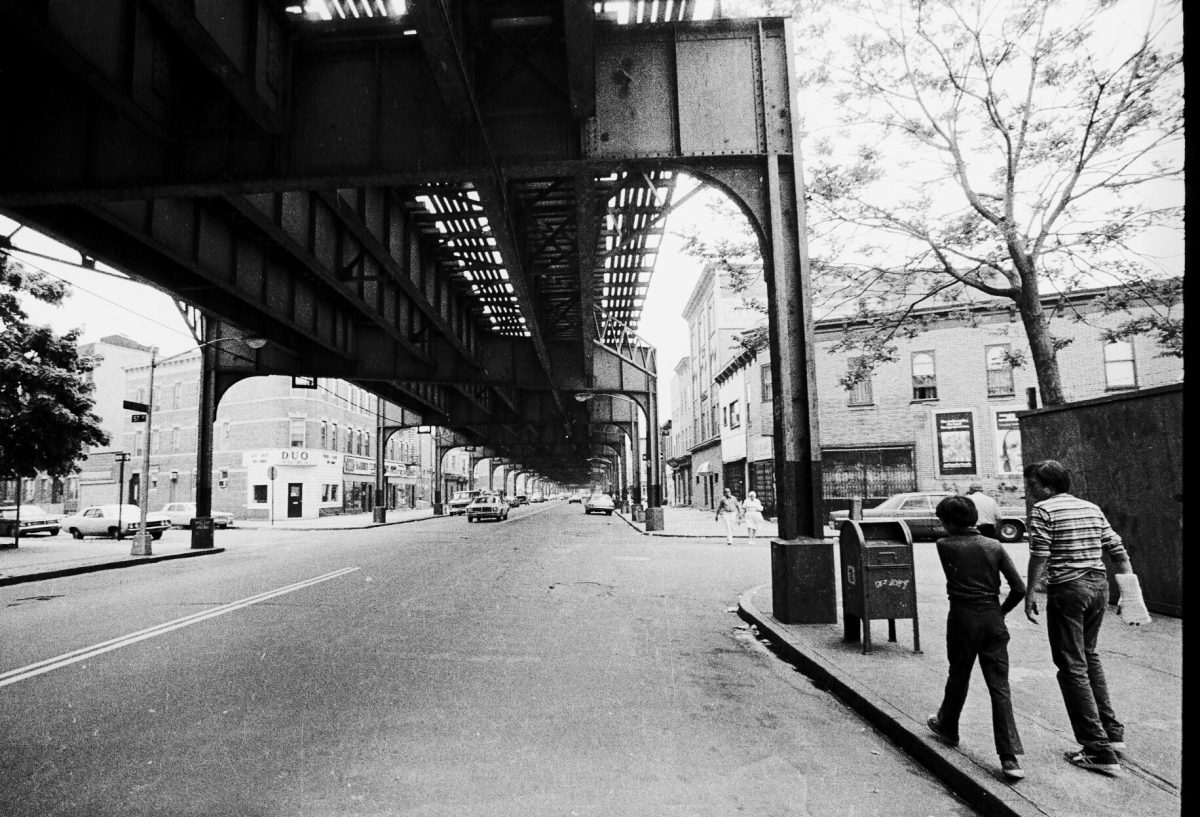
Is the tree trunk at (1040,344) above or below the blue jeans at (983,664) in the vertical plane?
above

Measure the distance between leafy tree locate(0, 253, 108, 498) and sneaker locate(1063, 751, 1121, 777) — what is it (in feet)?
77.2

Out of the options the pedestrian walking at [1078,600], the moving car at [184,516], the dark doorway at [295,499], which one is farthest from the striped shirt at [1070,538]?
the dark doorway at [295,499]

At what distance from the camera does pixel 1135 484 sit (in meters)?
9.00

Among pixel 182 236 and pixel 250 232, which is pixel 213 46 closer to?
pixel 182 236

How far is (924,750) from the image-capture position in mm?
4480

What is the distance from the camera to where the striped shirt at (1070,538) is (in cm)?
436

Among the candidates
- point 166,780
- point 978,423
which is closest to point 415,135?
point 166,780

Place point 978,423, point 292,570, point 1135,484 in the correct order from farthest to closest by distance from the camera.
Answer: point 978,423 < point 292,570 < point 1135,484

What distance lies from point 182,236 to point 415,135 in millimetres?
5465

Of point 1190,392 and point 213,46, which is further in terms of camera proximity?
point 213,46

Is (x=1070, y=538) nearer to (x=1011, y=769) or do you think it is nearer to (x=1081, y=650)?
(x=1081, y=650)

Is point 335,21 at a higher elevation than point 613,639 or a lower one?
higher

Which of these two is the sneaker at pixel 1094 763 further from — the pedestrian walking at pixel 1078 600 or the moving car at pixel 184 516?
the moving car at pixel 184 516

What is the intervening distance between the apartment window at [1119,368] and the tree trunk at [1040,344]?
18621 mm
